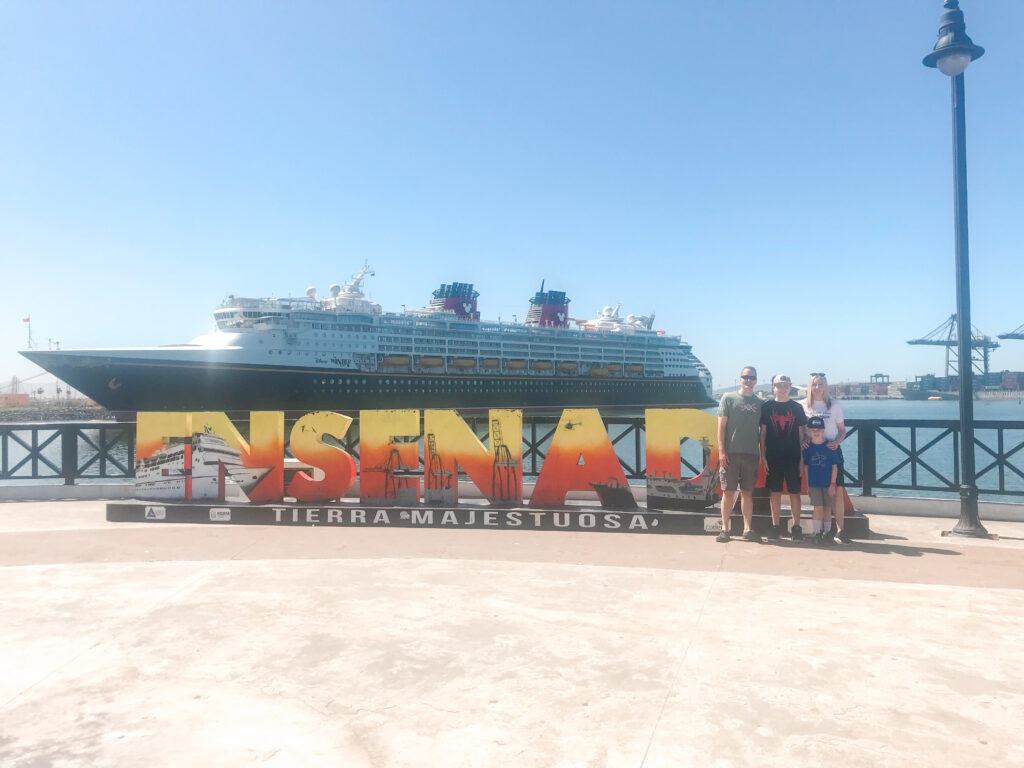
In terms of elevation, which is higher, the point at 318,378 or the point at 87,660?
the point at 318,378

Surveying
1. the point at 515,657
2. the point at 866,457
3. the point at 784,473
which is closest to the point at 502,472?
the point at 784,473

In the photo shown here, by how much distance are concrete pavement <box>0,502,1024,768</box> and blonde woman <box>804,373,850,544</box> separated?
30cm

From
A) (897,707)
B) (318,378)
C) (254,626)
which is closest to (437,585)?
(254,626)

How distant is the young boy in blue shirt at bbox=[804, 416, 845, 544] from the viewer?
5.98 meters

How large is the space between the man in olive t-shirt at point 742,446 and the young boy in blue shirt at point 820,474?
44 centimetres

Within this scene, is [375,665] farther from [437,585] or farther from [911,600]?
[911,600]

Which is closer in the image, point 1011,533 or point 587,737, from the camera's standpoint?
point 587,737

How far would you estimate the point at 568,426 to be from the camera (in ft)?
24.7

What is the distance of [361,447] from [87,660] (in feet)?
14.8

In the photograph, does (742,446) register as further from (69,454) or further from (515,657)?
(69,454)

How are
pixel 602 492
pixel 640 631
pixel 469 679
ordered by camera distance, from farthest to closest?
pixel 602 492
pixel 640 631
pixel 469 679

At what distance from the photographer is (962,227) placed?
680 centimetres

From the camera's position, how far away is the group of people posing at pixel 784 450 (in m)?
6.03

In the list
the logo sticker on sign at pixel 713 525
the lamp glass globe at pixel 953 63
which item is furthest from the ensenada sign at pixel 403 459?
the lamp glass globe at pixel 953 63
